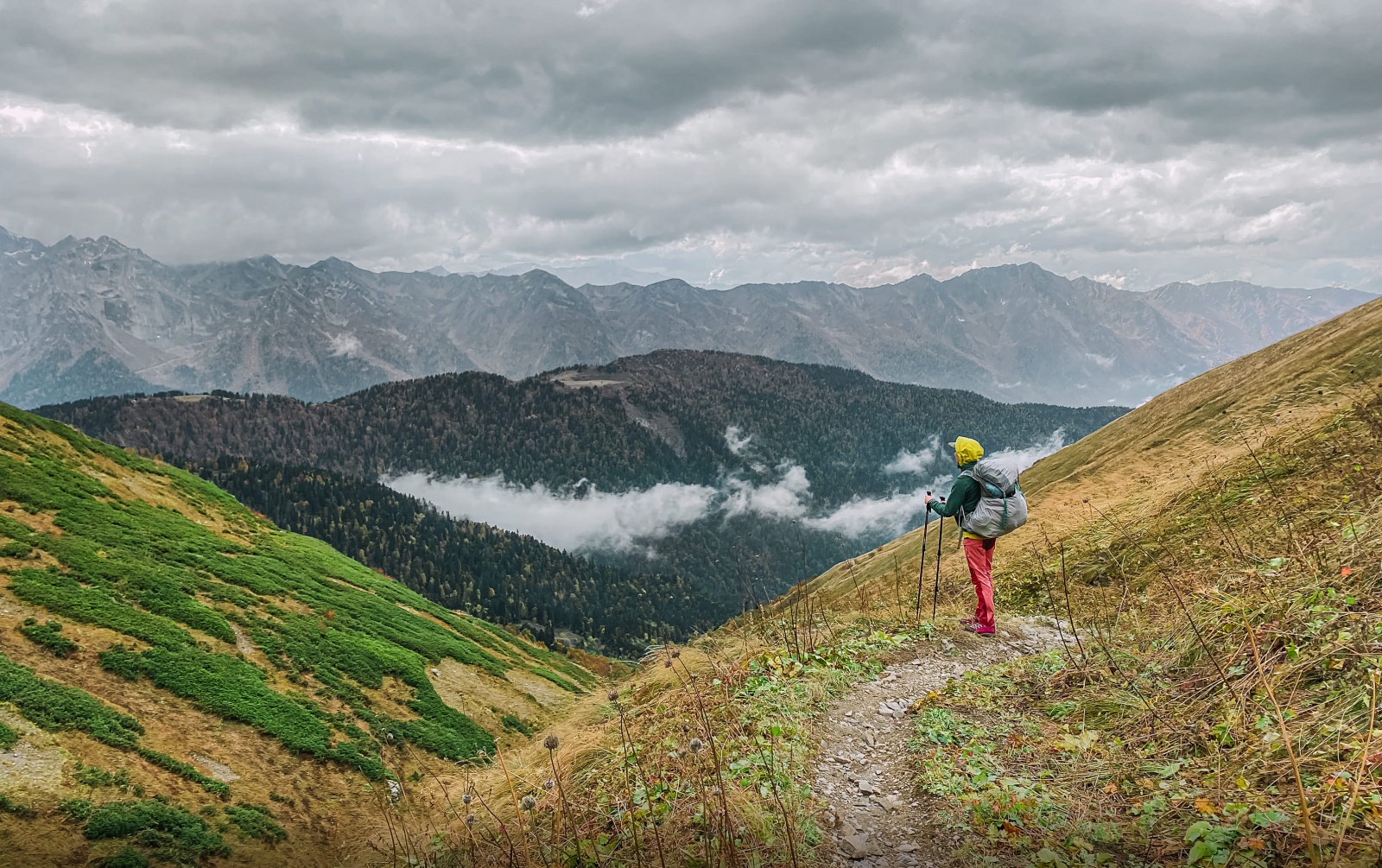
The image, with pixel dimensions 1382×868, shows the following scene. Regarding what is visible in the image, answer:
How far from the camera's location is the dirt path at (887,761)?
18.4 feet

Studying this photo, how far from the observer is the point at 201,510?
2745 cm

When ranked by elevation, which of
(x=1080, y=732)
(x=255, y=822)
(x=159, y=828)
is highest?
(x=1080, y=732)

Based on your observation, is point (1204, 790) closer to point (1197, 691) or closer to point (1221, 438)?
point (1197, 691)

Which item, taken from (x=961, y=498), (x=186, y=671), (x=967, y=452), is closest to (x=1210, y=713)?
(x=961, y=498)

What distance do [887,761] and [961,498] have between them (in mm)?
5877

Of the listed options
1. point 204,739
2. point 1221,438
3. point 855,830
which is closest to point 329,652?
point 204,739

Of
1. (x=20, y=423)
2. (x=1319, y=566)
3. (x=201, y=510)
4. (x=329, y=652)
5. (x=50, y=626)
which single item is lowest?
(x=329, y=652)

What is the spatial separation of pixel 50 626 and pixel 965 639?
1813 cm

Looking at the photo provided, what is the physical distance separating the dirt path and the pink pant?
355 millimetres

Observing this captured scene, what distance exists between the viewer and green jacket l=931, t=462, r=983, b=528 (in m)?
11.7

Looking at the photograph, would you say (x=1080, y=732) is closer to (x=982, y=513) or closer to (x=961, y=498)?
(x=982, y=513)

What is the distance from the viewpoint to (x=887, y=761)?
733 centimetres

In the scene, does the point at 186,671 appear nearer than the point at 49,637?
No

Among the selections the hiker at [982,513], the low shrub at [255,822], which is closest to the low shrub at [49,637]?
the low shrub at [255,822]
